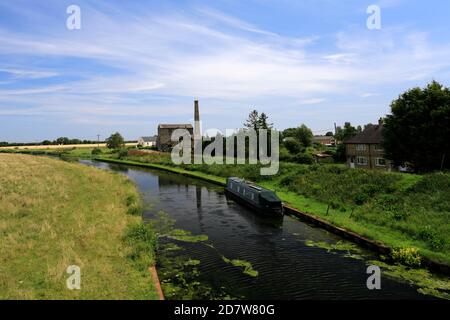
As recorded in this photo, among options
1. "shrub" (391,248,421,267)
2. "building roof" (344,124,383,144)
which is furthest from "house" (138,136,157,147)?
"shrub" (391,248,421,267)

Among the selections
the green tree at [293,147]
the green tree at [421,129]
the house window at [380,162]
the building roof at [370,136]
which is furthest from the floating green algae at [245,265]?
the green tree at [293,147]

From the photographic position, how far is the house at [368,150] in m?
55.1

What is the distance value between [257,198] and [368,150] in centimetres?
3581

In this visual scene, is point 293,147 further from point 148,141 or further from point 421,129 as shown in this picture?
point 148,141

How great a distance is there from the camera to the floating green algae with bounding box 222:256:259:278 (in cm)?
1642

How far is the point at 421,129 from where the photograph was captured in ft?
117

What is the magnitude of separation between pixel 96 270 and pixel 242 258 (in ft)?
25.1

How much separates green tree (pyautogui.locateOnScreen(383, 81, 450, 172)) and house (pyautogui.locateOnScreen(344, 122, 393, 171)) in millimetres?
14349

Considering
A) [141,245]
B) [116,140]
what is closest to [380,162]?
[141,245]

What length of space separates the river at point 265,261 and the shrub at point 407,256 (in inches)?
53.7

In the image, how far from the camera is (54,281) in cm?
1253

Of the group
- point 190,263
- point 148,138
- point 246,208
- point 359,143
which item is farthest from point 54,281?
point 148,138
